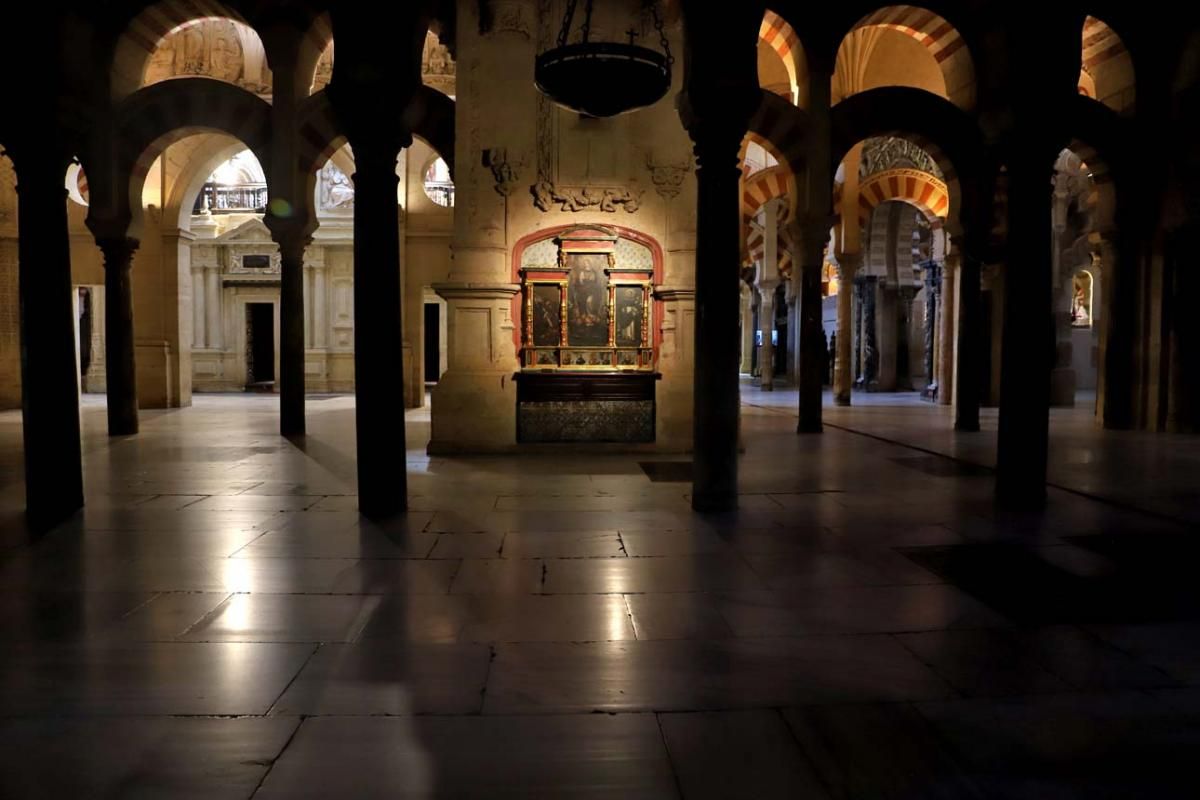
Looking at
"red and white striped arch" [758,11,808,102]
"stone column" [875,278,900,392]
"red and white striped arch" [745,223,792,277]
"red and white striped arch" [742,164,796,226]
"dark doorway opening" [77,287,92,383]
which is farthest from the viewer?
"red and white striped arch" [745,223,792,277]

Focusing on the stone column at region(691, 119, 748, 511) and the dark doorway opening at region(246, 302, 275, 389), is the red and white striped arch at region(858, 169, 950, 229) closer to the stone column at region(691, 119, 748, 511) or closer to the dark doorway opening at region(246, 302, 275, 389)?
the stone column at region(691, 119, 748, 511)

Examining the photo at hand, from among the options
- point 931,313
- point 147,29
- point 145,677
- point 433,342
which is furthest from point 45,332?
point 433,342

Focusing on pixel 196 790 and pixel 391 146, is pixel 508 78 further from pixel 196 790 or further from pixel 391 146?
pixel 196 790

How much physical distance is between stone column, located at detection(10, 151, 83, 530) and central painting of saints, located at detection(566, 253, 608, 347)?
4.97 metres

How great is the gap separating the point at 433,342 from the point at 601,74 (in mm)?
19046

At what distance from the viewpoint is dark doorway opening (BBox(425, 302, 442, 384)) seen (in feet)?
75.2

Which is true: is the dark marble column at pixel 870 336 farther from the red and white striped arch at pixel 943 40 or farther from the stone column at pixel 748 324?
the red and white striped arch at pixel 943 40

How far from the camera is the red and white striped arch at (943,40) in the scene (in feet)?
35.7

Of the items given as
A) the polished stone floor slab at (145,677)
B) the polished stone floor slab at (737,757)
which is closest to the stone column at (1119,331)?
the polished stone floor slab at (737,757)

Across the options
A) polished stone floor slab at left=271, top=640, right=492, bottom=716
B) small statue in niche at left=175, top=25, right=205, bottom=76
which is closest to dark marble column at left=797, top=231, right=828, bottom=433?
polished stone floor slab at left=271, top=640, right=492, bottom=716

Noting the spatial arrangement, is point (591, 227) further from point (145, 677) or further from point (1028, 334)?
point (145, 677)

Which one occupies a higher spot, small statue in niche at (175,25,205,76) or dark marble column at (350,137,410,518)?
small statue in niche at (175,25,205,76)

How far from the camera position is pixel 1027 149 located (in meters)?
5.30

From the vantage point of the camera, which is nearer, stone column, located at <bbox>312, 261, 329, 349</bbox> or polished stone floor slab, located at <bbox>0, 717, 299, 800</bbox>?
polished stone floor slab, located at <bbox>0, 717, 299, 800</bbox>
